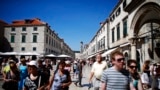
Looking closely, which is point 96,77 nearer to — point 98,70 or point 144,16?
point 98,70

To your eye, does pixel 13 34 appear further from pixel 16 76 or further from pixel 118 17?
pixel 16 76

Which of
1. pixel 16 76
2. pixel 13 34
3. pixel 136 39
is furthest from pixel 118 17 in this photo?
pixel 13 34

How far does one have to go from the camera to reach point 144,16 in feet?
56.8

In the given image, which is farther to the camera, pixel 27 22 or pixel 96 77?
pixel 27 22

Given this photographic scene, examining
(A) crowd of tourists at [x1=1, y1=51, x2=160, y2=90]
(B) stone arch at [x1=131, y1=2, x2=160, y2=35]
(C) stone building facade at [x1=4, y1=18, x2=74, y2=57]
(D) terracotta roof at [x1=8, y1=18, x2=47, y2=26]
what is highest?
(D) terracotta roof at [x1=8, y1=18, x2=47, y2=26]

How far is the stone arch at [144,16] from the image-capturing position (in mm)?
15292

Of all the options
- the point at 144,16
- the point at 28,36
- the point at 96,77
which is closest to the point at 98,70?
the point at 96,77

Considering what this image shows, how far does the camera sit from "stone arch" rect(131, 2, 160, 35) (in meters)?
15.3

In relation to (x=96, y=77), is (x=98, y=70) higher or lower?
higher

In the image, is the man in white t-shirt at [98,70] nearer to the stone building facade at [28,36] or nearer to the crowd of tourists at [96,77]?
the crowd of tourists at [96,77]

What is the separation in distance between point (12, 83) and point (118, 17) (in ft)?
77.6

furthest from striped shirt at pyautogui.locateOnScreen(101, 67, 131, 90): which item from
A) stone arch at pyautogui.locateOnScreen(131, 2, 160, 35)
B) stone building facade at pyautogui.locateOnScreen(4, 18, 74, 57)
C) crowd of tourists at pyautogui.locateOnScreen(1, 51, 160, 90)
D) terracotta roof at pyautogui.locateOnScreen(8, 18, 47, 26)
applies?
terracotta roof at pyautogui.locateOnScreen(8, 18, 47, 26)

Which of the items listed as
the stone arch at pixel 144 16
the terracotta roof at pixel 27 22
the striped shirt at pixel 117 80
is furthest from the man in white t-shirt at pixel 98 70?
the terracotta roof at pixel 27 22

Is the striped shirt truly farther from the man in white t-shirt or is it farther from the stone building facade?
the stone building facade
